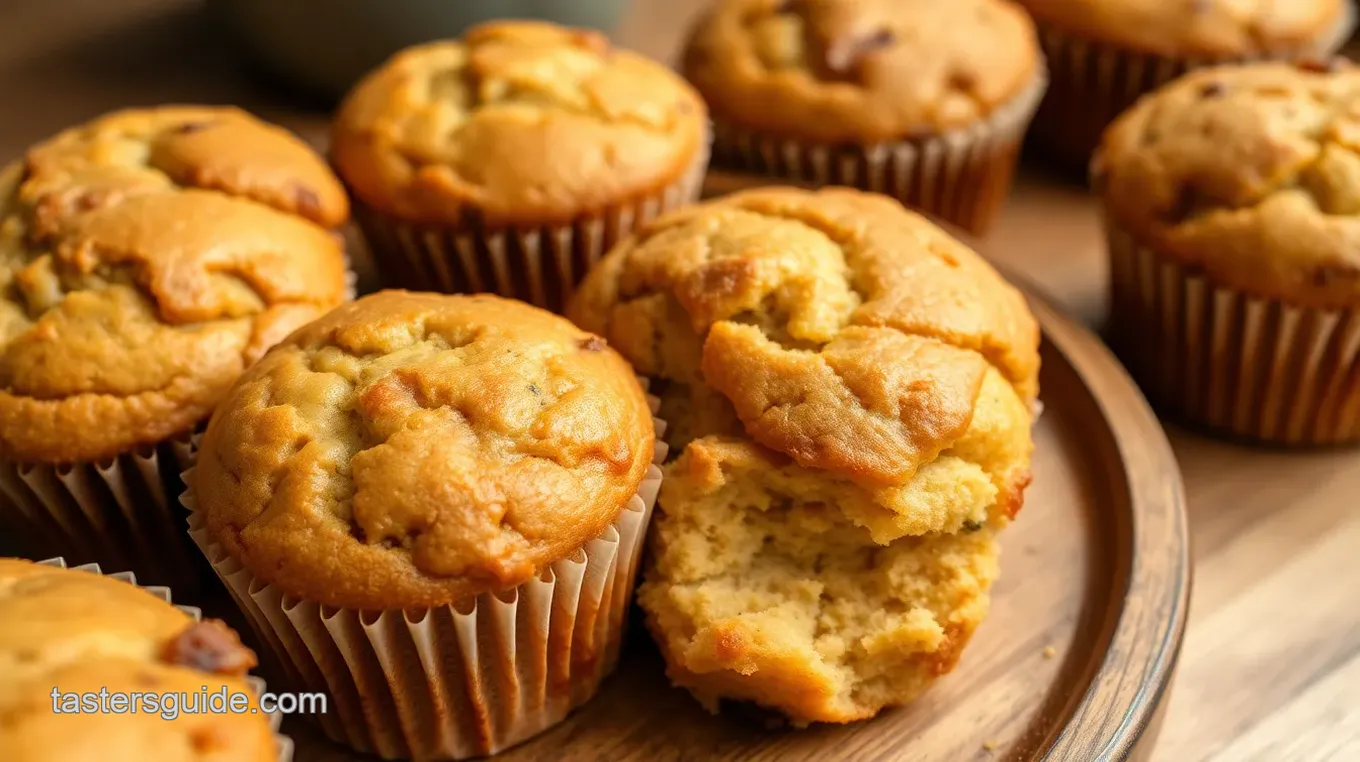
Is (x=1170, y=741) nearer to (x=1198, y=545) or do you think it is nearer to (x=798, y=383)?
(x=1198, y=545)

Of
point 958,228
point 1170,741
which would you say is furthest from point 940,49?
point 1170,741

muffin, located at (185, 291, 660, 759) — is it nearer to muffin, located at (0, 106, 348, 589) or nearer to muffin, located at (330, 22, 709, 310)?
muffin, located at (0, 106, 348, 589)

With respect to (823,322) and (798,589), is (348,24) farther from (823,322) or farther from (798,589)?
(798,589)

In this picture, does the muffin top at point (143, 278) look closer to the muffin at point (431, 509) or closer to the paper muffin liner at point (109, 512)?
the paper muffin liner at point (109, 512)

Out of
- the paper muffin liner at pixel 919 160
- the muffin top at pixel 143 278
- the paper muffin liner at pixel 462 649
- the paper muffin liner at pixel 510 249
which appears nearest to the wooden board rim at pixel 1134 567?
the paper muffin liner at pixel 919 160

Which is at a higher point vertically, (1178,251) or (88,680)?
(88,680)

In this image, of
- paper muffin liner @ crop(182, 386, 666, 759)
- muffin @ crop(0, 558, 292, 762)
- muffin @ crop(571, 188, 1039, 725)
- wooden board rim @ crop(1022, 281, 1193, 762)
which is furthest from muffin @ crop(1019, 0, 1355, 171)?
muffin @ crop(0, 558, 292, 762)
